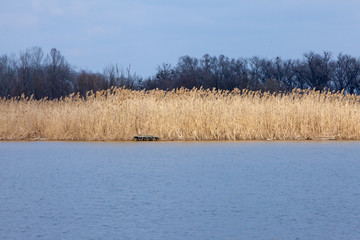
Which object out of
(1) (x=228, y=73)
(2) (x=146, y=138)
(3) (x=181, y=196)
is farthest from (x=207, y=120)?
(1) (x=228, y=73)

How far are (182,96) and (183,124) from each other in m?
1.50

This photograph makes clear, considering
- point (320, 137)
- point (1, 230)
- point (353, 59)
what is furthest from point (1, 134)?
point (353, 59)

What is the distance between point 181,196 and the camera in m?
5.13

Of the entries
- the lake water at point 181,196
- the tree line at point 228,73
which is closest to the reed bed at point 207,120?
the lake water at point 181,196

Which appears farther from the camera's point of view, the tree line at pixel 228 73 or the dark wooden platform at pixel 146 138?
the tree line at pixel 228 73

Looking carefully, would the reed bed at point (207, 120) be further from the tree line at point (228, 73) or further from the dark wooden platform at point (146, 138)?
the tree line at point (228, 73)

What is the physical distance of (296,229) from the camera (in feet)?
12.4

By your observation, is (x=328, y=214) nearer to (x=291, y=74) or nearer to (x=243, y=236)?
(x=243, y=236)

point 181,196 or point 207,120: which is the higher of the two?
point 207,120

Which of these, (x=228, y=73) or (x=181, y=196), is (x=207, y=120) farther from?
(x=228, y=73)

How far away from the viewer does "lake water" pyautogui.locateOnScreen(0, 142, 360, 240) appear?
378 cm

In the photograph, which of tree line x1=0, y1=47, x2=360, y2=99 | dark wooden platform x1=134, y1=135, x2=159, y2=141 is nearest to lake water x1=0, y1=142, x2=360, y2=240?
dark wooden platform x1=134, y1=135, x2=159, y2=141

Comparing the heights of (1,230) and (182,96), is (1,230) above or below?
below

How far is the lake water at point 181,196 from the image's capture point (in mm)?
3781
